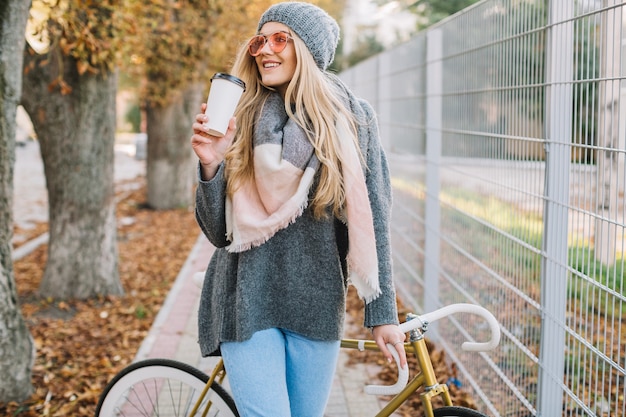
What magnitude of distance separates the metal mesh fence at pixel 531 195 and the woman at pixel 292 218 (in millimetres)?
869

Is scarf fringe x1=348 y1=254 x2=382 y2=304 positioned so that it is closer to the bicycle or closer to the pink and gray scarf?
the pink and gray scarf

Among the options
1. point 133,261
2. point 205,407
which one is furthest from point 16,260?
point 205,407

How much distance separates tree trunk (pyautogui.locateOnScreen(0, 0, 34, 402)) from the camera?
172 inches

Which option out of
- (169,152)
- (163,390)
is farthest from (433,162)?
(169,152)

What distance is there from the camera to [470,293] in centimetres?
474

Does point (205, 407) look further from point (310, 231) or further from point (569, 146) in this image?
point (569, 146)

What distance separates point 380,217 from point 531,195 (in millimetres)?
1245

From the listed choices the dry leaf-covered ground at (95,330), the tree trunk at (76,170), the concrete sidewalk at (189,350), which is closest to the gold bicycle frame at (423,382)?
the concrete sidewalk at (189,350)

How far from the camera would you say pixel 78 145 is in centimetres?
704

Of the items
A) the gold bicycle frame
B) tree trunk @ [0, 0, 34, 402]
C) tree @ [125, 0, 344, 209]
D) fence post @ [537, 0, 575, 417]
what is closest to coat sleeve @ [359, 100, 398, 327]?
the gold bicycle frame

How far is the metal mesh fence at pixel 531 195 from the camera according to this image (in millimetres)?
2844

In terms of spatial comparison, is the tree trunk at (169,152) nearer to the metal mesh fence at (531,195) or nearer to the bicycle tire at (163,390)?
the metal mesh fence at (531,195)

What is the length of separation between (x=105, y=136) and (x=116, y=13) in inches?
46.0

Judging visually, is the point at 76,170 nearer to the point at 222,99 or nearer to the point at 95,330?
the point at 95,330
